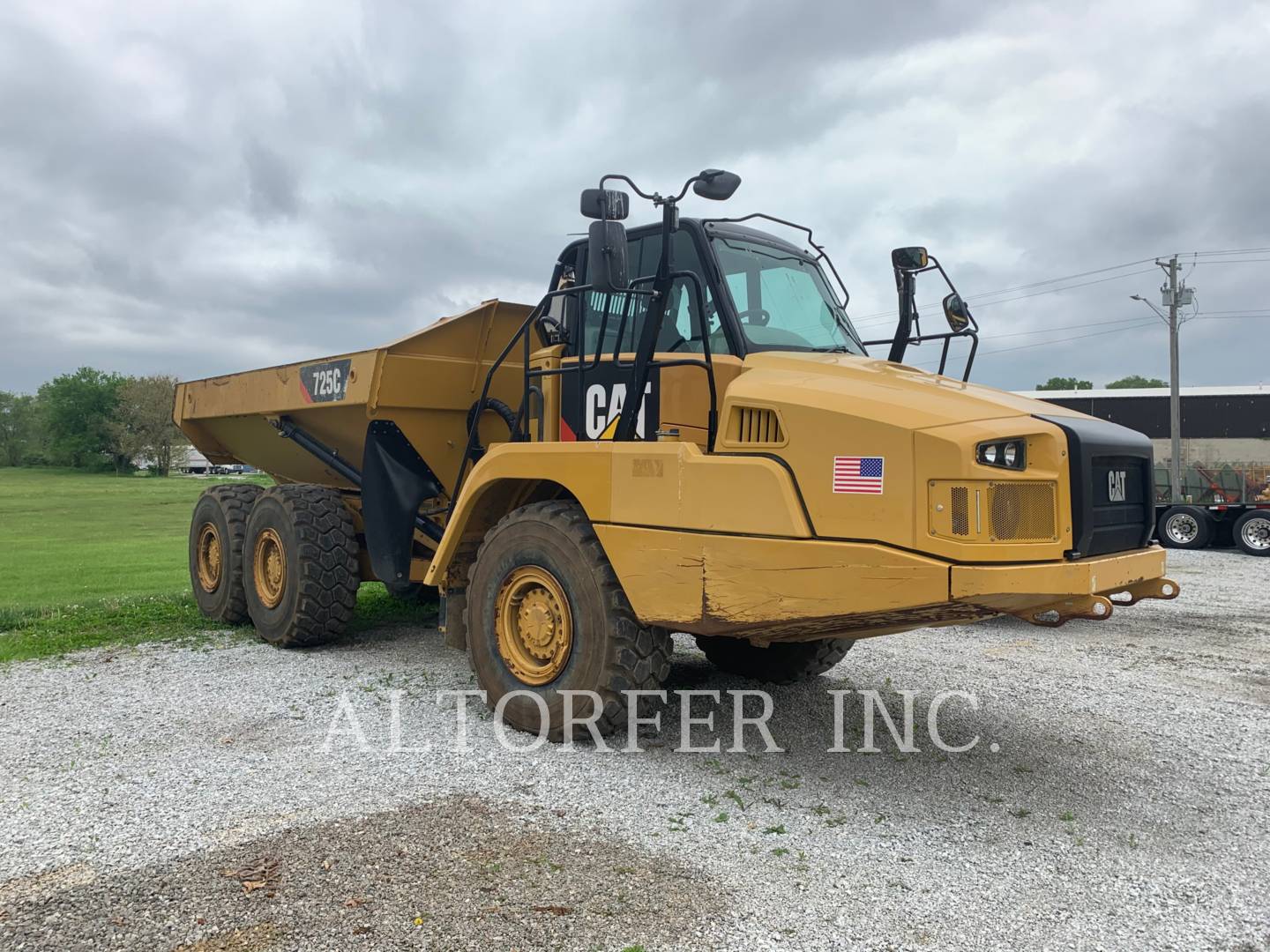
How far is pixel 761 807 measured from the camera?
423cm

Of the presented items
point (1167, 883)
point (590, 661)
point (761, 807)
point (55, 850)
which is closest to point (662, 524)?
point (590, 661)

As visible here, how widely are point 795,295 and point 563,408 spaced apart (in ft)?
4.94

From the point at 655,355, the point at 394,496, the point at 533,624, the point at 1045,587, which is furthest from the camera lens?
the point at 394,496

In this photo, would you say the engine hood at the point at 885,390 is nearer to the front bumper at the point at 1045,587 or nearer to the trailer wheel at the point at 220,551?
the front bumper at the point at 1045,587

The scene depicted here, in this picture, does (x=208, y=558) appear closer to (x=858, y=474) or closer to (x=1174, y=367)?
(x=858, y=474)

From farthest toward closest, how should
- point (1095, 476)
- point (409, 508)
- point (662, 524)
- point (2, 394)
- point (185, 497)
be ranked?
point (2, 394), point (185, 497), point (409, 508), point (662, 524), point (1095, 476)

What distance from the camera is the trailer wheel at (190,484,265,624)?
27.4ft

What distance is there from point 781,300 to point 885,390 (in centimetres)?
131

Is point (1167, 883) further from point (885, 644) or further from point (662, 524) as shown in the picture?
point (885, 644)

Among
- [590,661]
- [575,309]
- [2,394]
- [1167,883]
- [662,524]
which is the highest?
[2,394]

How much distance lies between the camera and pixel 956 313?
16.6 feet

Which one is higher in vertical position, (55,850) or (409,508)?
(409,508)

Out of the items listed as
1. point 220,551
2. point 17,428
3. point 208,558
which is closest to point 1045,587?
point 220,551

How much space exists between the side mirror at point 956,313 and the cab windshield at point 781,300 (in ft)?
1.91
